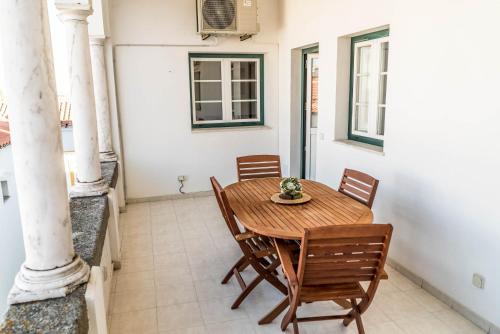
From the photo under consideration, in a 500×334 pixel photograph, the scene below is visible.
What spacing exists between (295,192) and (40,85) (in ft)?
6.74

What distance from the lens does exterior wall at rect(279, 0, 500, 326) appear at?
8.63 ft

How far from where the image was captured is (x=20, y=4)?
5.16 ft

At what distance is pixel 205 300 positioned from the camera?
3158 millimetres

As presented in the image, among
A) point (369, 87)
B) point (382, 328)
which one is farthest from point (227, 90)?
point (382, 328)

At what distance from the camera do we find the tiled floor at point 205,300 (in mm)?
2803

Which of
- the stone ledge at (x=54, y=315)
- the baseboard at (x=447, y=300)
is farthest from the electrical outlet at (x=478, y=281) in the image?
the stone ledge at (x=54, y=315)

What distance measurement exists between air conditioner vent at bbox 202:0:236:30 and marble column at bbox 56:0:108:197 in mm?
2515

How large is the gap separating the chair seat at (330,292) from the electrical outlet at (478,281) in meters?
0.98

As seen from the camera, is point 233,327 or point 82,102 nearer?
point 233,327

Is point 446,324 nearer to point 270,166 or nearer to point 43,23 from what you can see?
point 270,166

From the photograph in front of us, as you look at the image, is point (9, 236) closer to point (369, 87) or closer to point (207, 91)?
point (207, 91)

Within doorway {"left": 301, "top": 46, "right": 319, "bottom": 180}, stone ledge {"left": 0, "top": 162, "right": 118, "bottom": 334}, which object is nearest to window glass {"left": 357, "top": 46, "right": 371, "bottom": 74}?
doorway {"left": 301, "top": 46, "right": 319, "bottom": 180}

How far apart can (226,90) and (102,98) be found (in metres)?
1.90

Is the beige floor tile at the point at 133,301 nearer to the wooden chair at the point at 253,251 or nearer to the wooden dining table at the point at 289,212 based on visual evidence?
the wooden chair at the point at 253,251
